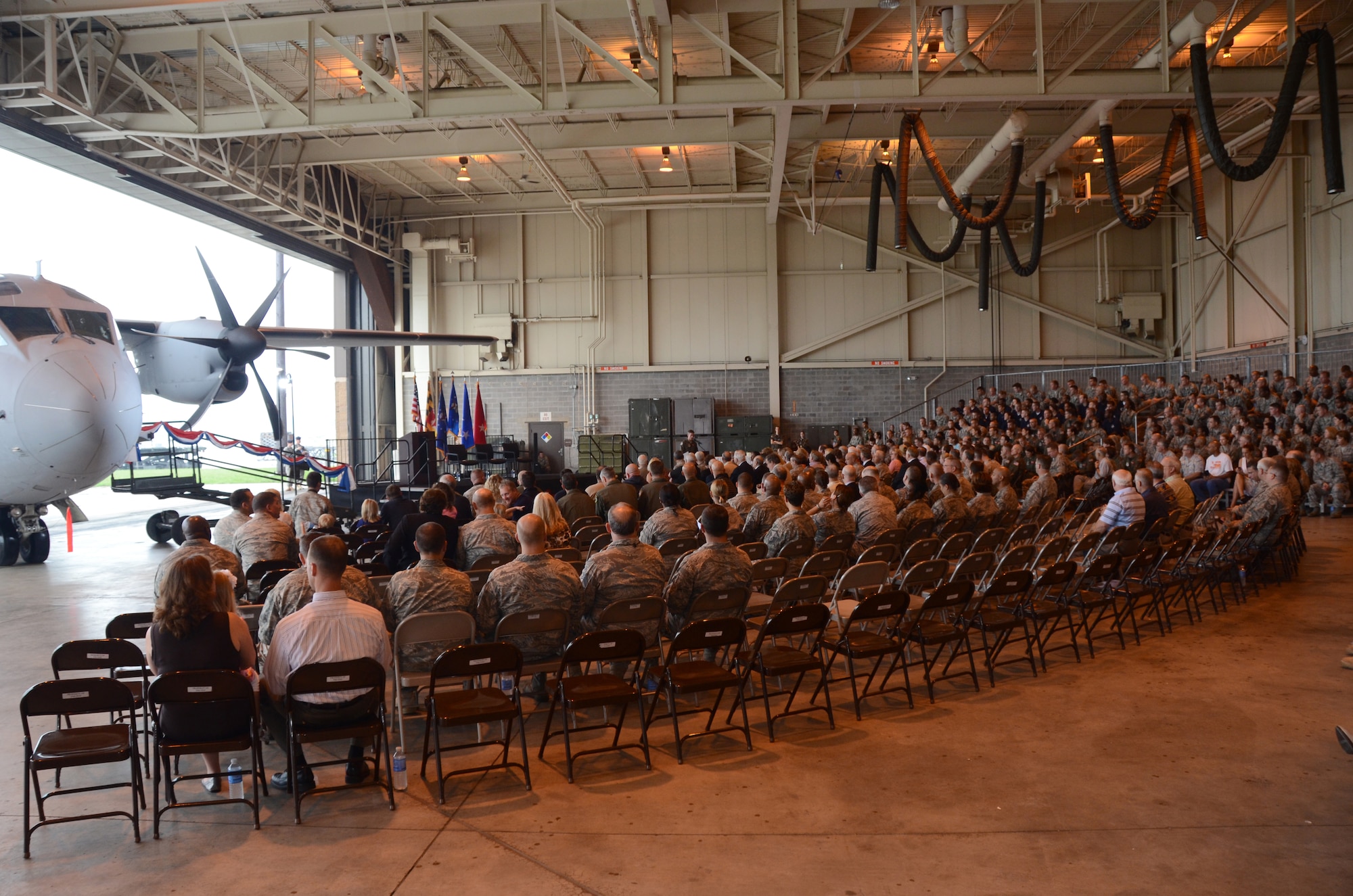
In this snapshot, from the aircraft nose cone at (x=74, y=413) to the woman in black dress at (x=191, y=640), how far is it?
A: 7.32 m

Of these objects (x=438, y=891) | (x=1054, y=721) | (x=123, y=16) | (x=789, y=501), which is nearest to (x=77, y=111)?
(x=123, y=16)

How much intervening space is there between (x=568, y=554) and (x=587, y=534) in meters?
1.39

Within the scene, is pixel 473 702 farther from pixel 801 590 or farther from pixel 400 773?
pixel 801 590

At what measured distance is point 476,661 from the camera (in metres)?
4.02

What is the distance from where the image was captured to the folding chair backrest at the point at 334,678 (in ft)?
12.1

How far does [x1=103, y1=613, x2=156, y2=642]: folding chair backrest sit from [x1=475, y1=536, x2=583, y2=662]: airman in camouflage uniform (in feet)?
6.07

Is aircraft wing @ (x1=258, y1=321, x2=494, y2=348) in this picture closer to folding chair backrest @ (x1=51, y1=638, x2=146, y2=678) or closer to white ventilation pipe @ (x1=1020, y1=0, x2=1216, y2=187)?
folding chair backrest @ (x1=51, y1=638, x2=146, y2=678)

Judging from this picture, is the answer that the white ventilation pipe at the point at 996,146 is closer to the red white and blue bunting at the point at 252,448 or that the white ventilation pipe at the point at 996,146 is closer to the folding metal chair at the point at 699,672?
the folding metal chair at the point at 699,672

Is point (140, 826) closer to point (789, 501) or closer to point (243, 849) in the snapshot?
point (243, 849)

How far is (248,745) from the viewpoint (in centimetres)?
385

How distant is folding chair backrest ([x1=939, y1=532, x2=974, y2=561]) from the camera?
699 centimetres

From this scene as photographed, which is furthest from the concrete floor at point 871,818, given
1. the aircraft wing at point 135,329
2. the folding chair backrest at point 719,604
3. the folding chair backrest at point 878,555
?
the aircraft wing at point 135,329

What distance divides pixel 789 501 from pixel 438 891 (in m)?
4.48


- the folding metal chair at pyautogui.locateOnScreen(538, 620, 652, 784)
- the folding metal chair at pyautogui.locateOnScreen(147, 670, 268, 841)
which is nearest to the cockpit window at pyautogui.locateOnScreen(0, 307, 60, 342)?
the folding metal chair at pyautogui.locateOnScreen(147, 670, 268, 841)
